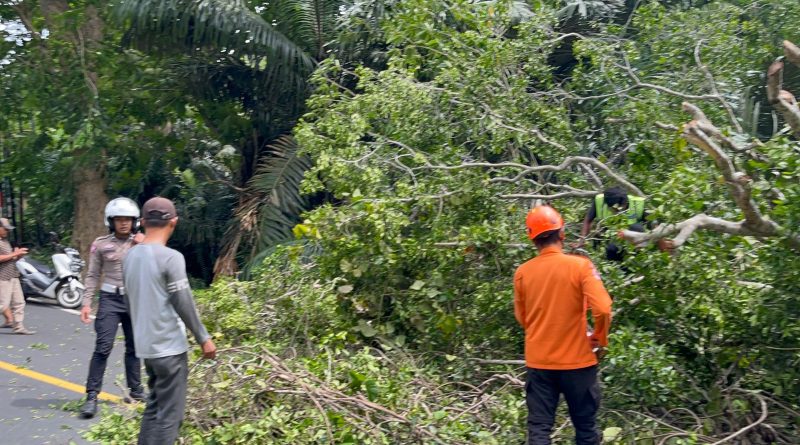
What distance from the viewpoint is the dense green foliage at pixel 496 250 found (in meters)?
5.65

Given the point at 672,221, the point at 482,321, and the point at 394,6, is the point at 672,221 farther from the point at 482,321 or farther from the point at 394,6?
the point at 394,6

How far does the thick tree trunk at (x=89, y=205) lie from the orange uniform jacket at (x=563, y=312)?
1133 cm

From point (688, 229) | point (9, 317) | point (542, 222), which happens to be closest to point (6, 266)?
point (9, 317)

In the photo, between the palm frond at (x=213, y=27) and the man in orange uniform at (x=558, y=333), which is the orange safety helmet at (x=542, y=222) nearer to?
the man in orange uniform at (x=558, y=333)

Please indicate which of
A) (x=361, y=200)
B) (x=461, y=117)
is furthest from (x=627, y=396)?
(x=461, y=117)

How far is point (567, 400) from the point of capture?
5.04m

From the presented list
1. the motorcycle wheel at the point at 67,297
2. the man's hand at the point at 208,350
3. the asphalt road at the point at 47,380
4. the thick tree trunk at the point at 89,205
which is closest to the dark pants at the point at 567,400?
the man's hand at the point at 208,350

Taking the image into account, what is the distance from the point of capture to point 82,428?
6.59m

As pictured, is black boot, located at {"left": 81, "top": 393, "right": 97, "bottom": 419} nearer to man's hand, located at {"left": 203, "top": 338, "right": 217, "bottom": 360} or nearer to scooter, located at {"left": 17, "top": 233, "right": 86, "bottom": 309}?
man's hand, located at {"left": 203, "top": 338, "right": 217, "bottom": 360}

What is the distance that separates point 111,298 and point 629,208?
13.2ft

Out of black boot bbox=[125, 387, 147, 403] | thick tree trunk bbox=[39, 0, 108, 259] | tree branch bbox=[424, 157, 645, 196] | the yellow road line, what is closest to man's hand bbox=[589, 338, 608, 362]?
tree branch bbox=[424, 157, 645, 196]

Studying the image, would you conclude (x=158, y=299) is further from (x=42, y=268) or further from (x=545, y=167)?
(x=42, y=268)

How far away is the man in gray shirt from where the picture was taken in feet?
16.9

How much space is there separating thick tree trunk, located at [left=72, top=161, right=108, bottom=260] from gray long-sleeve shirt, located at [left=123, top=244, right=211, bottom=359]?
1020cm
